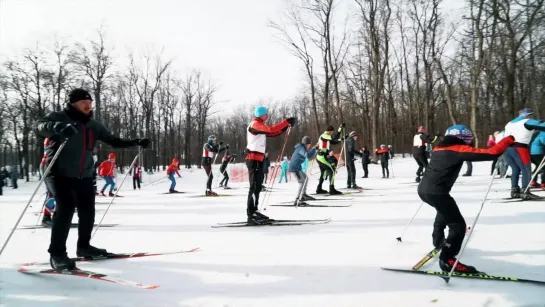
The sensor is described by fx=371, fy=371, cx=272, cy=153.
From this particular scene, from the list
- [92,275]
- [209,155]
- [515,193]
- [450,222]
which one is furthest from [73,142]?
[209,155]

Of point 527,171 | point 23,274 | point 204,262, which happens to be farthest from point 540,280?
point 527,171

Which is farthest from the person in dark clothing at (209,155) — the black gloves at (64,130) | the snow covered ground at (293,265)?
the black gloves at (64,130)

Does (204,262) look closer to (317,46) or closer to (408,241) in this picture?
(408,241)

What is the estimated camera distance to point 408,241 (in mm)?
4680

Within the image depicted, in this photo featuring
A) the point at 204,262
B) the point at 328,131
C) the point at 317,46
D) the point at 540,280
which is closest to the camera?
the point at 540,280

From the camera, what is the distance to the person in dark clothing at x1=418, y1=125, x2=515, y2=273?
3.35m

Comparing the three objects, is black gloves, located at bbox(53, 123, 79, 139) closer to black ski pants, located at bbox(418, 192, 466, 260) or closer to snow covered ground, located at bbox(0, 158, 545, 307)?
snow covered ground, located at bbox(0, 158, 545, 307)

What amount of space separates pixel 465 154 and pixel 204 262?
2771 mm

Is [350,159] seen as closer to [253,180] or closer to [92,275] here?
[253,180]

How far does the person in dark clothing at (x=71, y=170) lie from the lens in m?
3.46

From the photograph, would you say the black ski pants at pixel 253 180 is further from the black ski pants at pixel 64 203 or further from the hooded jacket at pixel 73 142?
the black ski pants at pixel 64 203

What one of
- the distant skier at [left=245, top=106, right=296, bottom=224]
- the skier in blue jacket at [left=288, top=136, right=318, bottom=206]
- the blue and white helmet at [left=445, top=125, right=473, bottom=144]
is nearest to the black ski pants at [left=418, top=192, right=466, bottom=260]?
the blue and white helmet at [left=445, top=125, right=473, bottom=144]

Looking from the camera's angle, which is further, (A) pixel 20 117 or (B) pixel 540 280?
(A) pixel 20 117

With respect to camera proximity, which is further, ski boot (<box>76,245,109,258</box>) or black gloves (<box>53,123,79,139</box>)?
ski boot (<box>76,245,109,258</box>)
